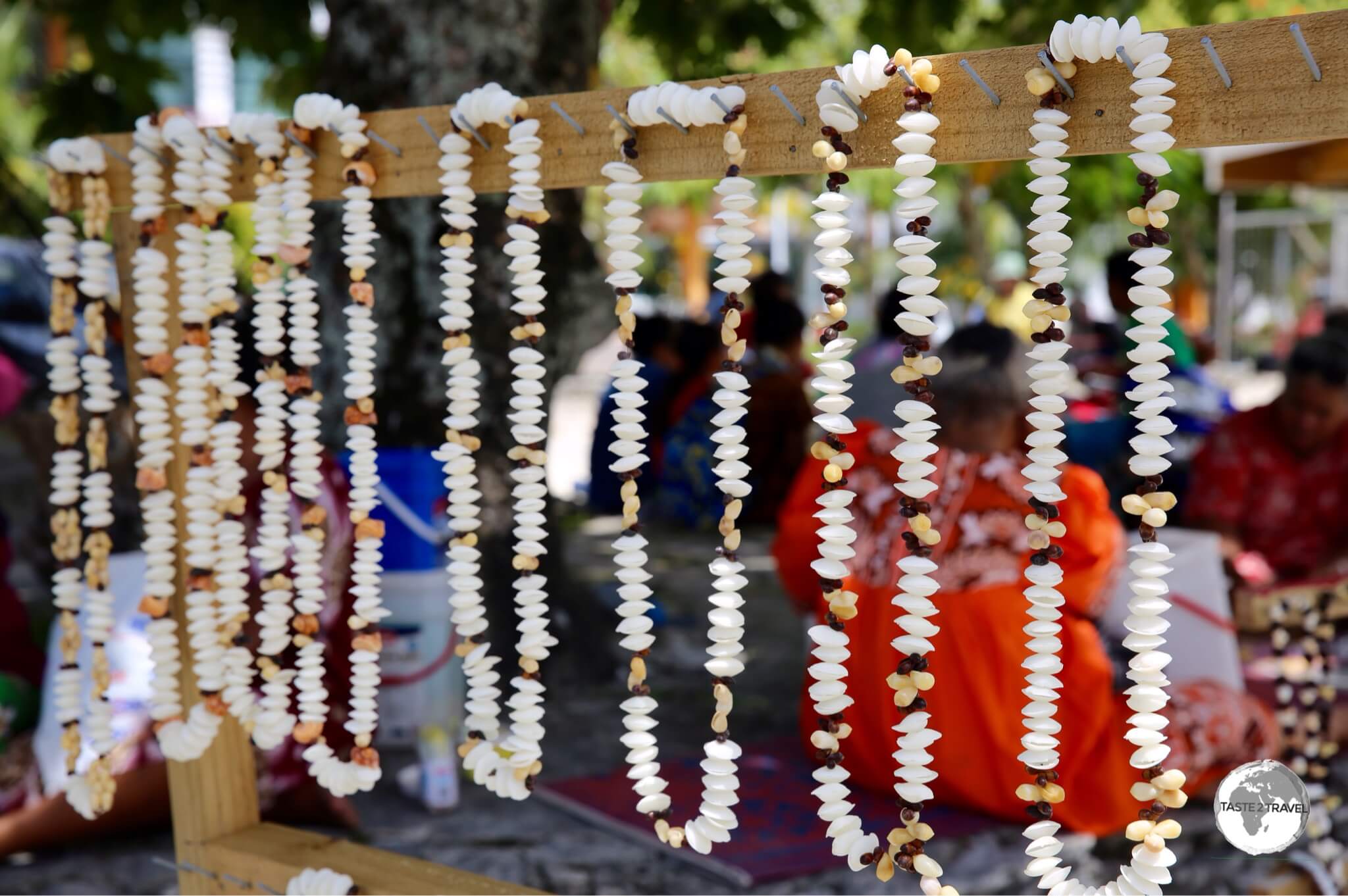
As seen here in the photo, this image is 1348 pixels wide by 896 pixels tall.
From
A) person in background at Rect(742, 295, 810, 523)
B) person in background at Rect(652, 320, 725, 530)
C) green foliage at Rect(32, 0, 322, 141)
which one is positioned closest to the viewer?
green foliage at Rect(32, 0, 322, 141)

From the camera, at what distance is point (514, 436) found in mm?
1807

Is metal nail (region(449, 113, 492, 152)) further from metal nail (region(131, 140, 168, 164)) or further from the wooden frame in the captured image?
metal nail (region(131, 140, 168, 164))

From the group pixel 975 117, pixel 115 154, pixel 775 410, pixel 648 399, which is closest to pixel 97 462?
pixel 115 154

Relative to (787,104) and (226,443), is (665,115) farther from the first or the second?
(226,443)

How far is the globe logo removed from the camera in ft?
5.01

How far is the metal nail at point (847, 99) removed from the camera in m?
1.49

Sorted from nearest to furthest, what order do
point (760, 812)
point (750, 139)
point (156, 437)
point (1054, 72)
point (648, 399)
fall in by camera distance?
1. point (1054, 72)
2. point (750, 139)
3. point (156, 437)
4. point (760, 812)
5. point (648, 399)

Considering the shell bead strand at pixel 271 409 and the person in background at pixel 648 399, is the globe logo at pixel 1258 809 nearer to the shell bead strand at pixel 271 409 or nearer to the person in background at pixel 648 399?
the shell bead strand at pixel 271 409

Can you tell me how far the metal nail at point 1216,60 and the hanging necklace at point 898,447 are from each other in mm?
289

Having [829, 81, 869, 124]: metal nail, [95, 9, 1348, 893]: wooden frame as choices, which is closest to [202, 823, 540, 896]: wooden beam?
[95, 9, 1348, 893]: wooden frame

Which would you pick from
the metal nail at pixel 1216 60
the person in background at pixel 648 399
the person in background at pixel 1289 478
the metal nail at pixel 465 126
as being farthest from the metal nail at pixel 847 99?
the person in background at pixel 648 399

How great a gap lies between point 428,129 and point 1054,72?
91cm

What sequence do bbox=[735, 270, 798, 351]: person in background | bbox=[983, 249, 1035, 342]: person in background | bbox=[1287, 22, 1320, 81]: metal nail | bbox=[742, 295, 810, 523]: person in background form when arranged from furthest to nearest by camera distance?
bbox=[983, 249, 1035, 342]: person in background < bbox=[735, 270, 798, 351]: person in background < bbox=[742, 295, 810, 523]: person in background < bbox=[1287, 22, 1320, 81]: metal nail

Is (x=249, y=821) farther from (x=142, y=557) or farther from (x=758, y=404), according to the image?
(x=758, y=404)
